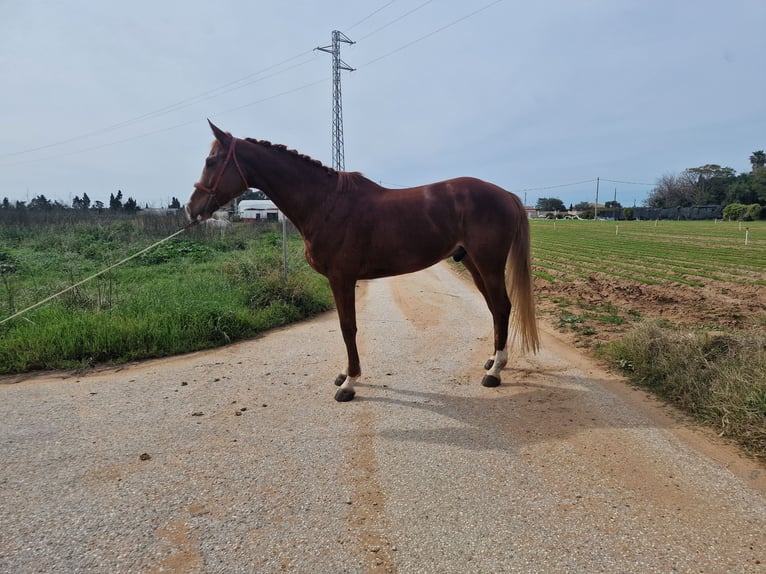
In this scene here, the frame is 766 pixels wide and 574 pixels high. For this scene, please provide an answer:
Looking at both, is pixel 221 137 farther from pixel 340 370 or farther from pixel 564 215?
pixel 564 215

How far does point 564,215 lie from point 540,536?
112282mm

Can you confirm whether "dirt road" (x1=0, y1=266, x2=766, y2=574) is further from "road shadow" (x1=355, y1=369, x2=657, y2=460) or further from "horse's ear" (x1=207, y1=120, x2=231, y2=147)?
"horse's ear" (x1=207, y1=120, x2=231, y2=147)

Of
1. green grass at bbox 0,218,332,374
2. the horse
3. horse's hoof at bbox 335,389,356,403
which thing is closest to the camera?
horse's hoof at bbox 335,389,356,403

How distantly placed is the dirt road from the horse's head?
1.79m

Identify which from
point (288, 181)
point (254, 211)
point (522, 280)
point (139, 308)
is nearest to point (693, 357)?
point (522, 280)

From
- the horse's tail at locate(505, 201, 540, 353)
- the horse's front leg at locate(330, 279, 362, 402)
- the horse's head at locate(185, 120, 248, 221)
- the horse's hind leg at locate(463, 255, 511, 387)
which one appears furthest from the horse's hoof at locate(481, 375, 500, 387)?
the horse's head at locate(185, 120, 248, 221)

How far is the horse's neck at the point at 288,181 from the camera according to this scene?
12.9 ft

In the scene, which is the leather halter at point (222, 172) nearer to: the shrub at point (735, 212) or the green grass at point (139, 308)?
the green grass at point (139, 308)

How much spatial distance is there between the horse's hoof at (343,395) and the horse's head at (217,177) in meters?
2.11

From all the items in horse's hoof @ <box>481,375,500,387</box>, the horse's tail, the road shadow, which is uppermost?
the horse's tail

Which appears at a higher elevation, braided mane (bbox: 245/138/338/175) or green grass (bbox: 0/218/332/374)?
braided mane (bbox: 245/138/338/175)

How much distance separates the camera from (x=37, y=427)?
10.5ft

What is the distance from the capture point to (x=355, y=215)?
3887 millimetres

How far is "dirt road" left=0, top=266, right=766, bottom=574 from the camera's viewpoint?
6.31 ft
